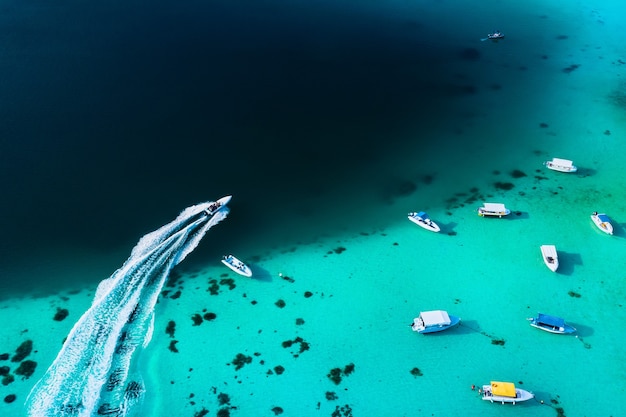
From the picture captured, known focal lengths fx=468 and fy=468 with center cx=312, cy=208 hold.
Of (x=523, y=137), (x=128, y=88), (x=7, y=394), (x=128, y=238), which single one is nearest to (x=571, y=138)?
(x=523, y=137)

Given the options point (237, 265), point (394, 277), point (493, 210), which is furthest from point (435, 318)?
point (237, 265)

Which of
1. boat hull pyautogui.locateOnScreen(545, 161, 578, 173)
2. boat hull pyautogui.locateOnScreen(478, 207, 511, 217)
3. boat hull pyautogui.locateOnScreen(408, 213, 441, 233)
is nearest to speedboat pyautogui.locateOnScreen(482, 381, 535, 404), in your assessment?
boat hull pyautogui.locateOnScreen(408, 213, 441, 233)

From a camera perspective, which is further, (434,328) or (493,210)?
(493,210)

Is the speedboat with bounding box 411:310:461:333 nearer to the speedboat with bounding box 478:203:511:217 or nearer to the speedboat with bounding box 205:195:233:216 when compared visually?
the speedboat with bounding box 478:203:511:217

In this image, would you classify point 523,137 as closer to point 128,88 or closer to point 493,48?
point 493,48

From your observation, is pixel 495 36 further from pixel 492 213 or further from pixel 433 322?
pixel 433 322

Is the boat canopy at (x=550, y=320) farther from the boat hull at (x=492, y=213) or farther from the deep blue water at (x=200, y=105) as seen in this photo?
the deep blue water at (x=200, y=105)

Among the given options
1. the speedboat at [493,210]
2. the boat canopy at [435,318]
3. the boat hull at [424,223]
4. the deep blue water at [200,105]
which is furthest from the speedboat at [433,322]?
the deep blue water at [200,105]
